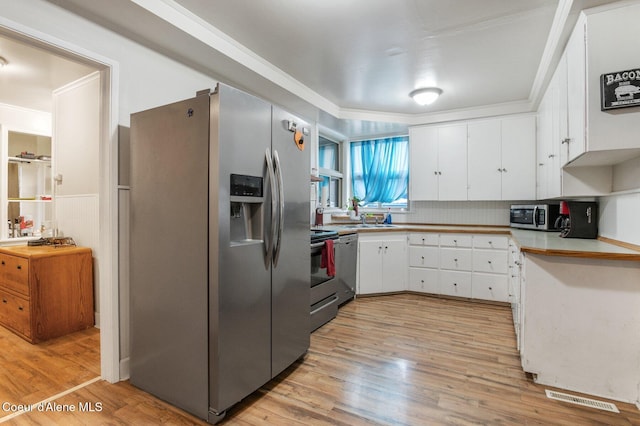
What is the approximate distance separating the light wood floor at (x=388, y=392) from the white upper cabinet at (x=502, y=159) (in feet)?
6.40

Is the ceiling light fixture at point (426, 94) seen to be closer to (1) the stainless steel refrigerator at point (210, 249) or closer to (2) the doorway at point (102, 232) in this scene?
(1) the stainless steel refrigerator at point (210, 249)

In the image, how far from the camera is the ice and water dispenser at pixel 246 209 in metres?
1.82

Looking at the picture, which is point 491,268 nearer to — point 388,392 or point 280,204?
point 388,392

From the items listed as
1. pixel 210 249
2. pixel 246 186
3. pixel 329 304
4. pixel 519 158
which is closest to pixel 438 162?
pixel 519 158

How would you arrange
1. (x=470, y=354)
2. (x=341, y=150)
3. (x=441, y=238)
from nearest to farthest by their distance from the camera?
1. (x=470, y=354)
2. (x=441, y=238)
3. (x=341, y=150)

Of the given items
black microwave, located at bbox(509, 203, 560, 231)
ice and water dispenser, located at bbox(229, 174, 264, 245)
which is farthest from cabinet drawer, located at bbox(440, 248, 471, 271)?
ice and water dispenser, located at bbox(229, 174, 264, 245)

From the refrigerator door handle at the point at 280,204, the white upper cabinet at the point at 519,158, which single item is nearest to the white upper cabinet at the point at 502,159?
the white upper cabinet at the point at 519,158

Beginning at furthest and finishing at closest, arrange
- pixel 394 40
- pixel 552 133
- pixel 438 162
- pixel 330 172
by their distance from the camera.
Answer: pixel 330 172
pixel 438 162
pixel 552 133
pixel 394 40

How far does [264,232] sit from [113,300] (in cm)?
114

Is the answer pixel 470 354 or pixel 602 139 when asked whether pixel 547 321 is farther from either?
pixel 602 139

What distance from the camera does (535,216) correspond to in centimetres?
355

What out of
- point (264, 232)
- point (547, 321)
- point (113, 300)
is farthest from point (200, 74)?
point (547, 321)

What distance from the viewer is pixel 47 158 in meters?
4.25

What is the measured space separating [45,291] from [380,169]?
444 centimetres
